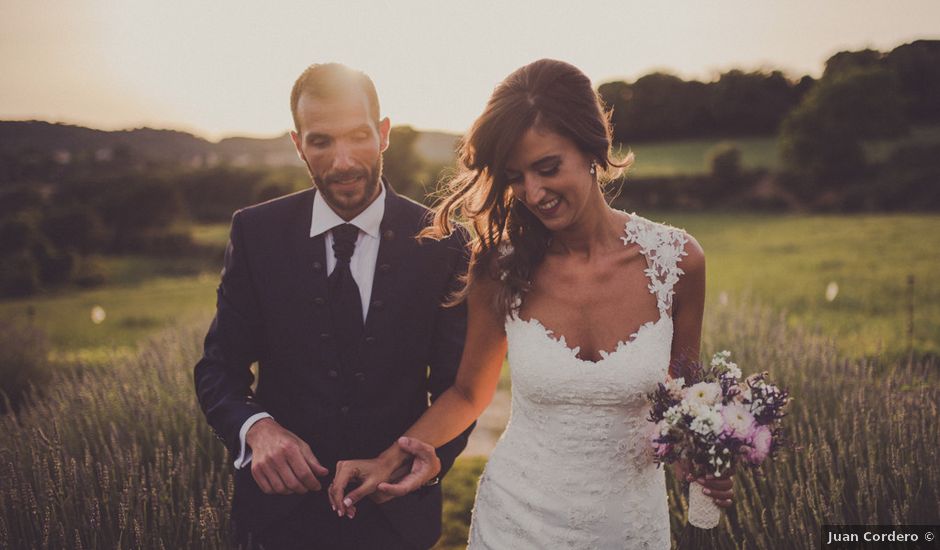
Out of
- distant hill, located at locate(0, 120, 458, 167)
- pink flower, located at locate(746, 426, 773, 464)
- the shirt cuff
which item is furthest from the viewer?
distant hill, located at locate(0, 120, 458, 167)

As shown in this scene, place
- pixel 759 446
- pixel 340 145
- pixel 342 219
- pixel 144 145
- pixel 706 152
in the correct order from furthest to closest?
pixel 706 152, pixel 144 145, pixel 342 219, pixel 340 145, pixel 759 446

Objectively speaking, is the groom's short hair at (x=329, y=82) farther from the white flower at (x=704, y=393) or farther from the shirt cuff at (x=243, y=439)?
the white flower at (x=704, y=393)

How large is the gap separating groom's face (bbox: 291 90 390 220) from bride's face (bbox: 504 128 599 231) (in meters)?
0.55

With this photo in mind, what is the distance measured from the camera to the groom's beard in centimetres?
246

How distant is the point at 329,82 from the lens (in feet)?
7.95

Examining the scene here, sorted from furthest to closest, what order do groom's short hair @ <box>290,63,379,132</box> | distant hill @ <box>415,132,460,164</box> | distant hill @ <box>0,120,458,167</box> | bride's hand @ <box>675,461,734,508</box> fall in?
distant hill @ <box>415,132,460,164</box> → distant hill @ <box>0,120,458,167</box> → groom's short hair @ <box>290,63,379,132</box> → bride's hand @ <box>675,461,734,508</box>

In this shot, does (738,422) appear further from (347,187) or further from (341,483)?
(347,187)

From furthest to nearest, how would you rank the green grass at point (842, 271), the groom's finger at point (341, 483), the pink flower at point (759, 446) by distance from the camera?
1. the green grass at point (842, 271)
2. the groom's finger at point (341, 483)
3. the pink flower at point (759, 446)

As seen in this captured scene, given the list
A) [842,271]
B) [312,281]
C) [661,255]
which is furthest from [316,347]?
[842,271]

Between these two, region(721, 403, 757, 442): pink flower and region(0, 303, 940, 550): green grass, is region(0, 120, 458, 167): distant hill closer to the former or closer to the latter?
region(721, 403, 757, 442): pink flower

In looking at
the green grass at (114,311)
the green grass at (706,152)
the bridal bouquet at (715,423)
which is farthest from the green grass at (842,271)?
the green grass at (114,311)

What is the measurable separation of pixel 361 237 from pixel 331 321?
369mm

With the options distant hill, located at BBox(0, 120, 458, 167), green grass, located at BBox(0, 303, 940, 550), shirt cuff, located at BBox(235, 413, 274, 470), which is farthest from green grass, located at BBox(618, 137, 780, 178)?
shirt cuff, located at BBox(235, 413, 274, 470)

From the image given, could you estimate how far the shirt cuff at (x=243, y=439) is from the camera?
7.61 feet
